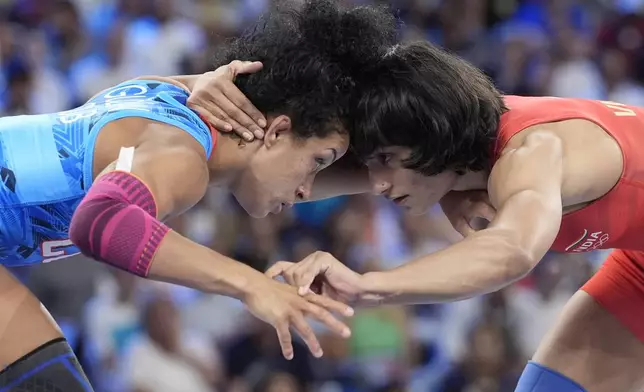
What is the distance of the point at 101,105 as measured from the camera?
2.52m

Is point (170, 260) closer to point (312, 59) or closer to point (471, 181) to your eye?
point (312, 59)

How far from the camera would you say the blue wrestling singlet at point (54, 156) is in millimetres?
2410

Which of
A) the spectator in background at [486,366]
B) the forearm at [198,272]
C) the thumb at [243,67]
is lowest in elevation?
the spectator in background at [486,366]

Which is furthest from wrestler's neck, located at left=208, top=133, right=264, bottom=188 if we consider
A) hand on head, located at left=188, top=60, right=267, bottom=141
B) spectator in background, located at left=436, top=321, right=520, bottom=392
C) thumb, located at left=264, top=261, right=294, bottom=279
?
spectator in background, located at left=436, top=321, right=520, bottom=392

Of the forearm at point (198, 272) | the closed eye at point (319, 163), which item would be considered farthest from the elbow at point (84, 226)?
the closed eye at point (319, 163)

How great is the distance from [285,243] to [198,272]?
3072 millimetres

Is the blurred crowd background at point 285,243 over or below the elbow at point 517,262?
below

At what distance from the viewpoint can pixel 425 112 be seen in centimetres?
267

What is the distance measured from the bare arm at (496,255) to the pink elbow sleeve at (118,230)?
482 mm

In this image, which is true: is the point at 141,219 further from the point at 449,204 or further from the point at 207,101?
Result: the point at 449,204

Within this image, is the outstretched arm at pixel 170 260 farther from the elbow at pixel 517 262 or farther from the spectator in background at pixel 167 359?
the spectator in background at pixel 167 359

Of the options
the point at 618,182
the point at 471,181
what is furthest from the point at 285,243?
the point at 618,182

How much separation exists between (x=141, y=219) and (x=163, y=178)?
0.16 m

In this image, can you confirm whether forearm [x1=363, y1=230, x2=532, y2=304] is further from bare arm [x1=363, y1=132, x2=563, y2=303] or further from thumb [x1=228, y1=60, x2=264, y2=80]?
thumb [x1=228, y1=60, x2=264, y2=80]
